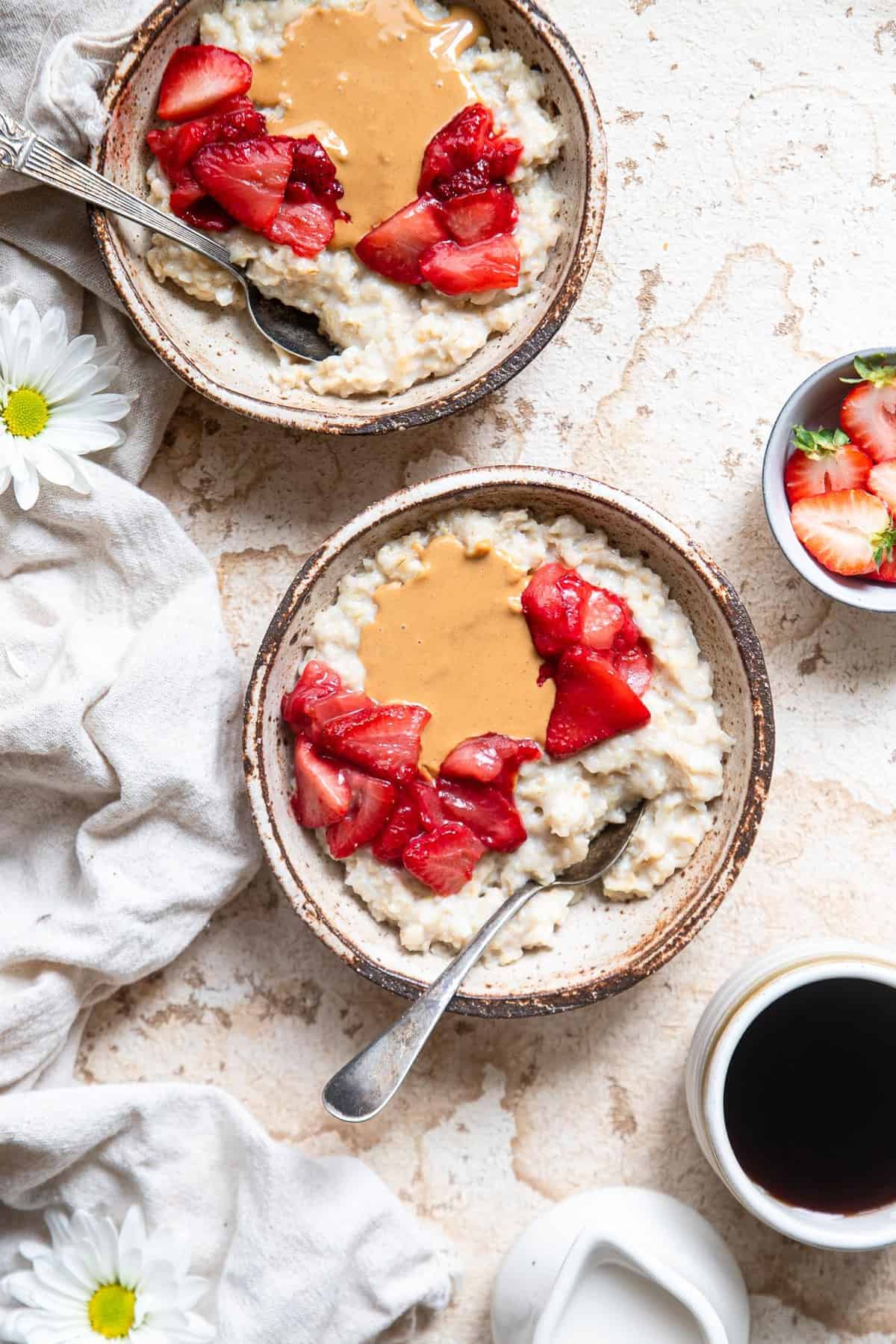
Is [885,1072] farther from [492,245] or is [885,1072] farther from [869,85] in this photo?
[869,85]

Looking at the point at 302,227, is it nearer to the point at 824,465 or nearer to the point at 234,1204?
the point at 824,465

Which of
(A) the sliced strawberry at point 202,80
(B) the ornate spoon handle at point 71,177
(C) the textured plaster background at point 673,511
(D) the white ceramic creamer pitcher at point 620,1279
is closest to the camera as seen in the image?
(D) the white ceramic creamer pitcher at point 620,1279

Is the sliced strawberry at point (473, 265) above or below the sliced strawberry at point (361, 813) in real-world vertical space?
above

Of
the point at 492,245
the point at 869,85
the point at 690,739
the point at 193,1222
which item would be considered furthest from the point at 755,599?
the point at 193,1222

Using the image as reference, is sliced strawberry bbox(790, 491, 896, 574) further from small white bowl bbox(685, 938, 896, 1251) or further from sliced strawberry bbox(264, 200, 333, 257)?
sliced strawberry bbox(264, 200, 333, 257)

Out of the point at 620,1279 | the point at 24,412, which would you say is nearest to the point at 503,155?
the point at 24,412

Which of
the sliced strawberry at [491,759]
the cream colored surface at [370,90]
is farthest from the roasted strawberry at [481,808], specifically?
the cream colored surface at [370,90]

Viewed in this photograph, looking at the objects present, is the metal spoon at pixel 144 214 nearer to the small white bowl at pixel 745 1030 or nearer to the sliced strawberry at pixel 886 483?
the sliced strawberry at pixel 886 483
